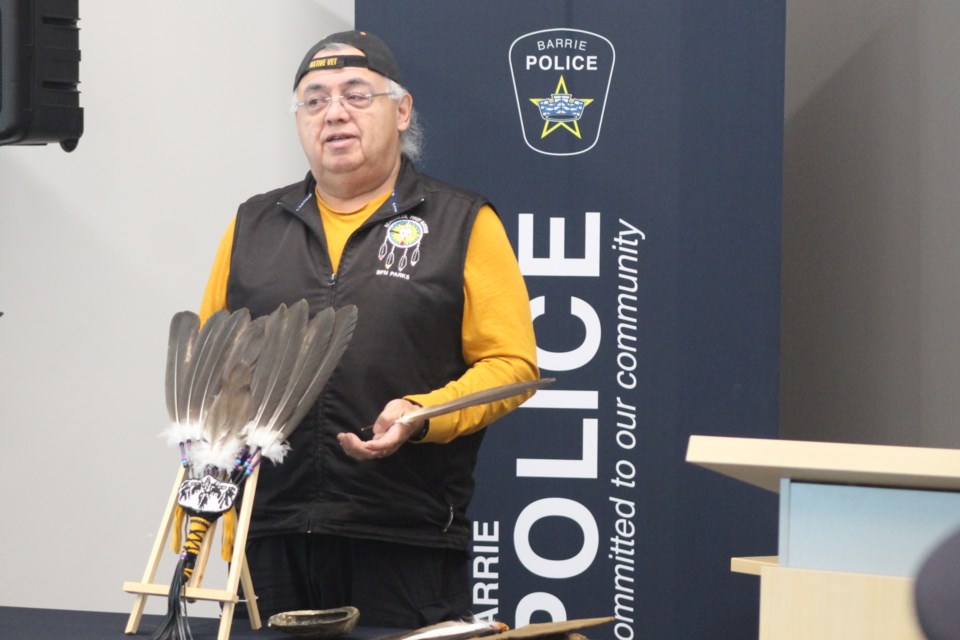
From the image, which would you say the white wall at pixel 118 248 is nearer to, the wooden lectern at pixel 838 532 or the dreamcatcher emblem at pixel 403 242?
the dreamcatcher emblem at pixel 403 242

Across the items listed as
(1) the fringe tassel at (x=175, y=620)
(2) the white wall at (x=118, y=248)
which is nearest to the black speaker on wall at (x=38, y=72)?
(1) the fringe tassel at (x=175, y=620)

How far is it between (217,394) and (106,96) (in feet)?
7.06

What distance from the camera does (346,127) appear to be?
2178 millimetres

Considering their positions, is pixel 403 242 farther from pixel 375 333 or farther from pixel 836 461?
pixel 836 461

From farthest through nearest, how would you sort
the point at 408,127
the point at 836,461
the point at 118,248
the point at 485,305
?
the point at 118,248 → the point at 408,127 → the point at 485,305 → the point at 836,461

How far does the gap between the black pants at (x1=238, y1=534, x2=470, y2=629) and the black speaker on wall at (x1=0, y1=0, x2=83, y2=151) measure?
0.81 metres

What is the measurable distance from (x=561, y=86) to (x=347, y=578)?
1.51 m

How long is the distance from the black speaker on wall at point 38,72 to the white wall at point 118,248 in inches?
55.3

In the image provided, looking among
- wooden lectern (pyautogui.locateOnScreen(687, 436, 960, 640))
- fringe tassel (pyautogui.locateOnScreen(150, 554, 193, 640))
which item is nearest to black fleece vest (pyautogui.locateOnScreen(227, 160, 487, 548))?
fringe tassel (pyautogui.locateOnScreen(150, 554, 193, 640))

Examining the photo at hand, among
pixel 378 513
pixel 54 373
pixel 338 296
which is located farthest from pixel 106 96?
pixel 378 513

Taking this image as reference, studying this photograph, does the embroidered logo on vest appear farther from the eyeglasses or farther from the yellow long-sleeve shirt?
the eyeglasses

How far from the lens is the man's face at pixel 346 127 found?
2.17 metres

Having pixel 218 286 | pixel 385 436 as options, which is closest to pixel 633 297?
pixel 218 286

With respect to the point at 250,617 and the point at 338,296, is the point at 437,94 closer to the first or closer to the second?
the point at 338,296
